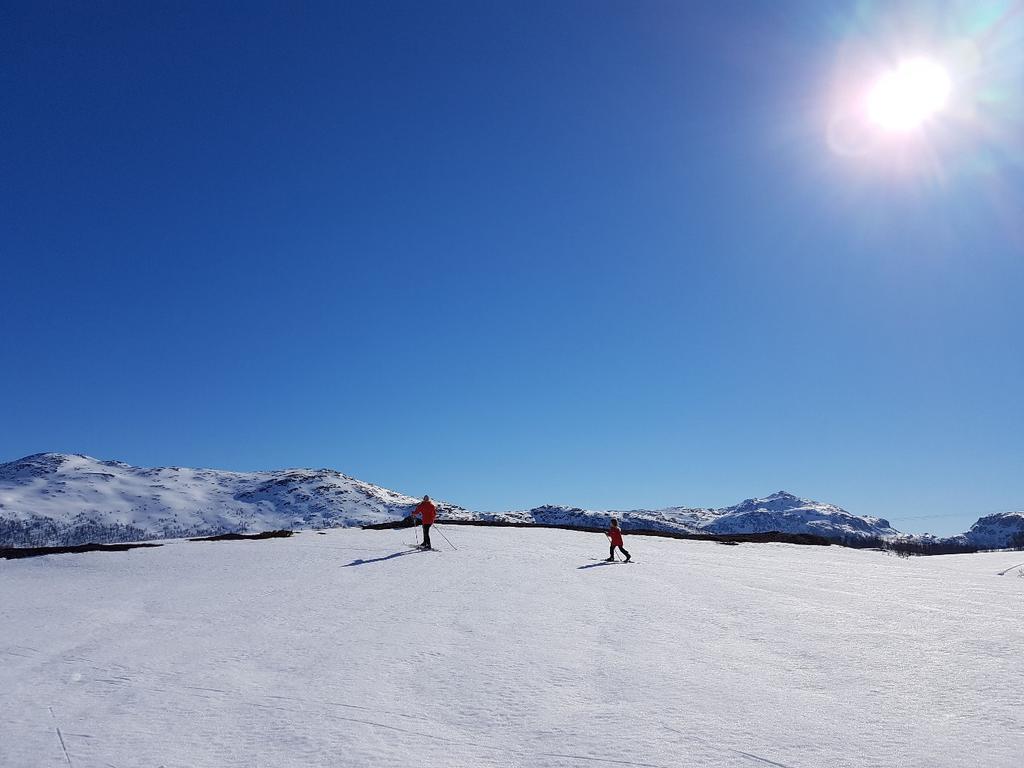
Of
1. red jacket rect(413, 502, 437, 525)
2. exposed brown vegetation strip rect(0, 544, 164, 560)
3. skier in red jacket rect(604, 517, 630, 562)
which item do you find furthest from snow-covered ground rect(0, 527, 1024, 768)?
exposed brown vegetation strip rect(0, 544, 164, 560)

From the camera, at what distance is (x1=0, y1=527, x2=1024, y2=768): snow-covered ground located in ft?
17.4

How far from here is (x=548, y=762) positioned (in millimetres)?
5035

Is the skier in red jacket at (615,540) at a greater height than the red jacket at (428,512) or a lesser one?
lesser

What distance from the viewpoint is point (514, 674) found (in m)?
7.36

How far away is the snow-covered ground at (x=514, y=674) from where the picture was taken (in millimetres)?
5312

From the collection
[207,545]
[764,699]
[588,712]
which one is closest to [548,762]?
[588,712]

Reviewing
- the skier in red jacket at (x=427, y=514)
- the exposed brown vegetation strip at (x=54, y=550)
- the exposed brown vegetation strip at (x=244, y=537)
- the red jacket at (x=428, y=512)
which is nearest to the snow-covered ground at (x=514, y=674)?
the skier in red jacket at (x=427, y=514)

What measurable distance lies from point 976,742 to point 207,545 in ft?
80.9

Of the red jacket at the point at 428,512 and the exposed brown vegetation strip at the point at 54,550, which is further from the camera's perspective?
the exposed brown vegetation strip at the point at 54,550

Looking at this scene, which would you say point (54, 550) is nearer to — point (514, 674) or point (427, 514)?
point (427, 514)

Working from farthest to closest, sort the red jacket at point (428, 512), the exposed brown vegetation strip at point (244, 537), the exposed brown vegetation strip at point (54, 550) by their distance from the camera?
the exposed brown vegetation strip at point (244, 537) → the exposed brown vegetation strip at point (54, 550) → the red jacket at point (428, 512)

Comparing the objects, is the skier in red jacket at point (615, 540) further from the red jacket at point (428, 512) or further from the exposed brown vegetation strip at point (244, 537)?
the exposed brown vegetation strip at point (244, 537)

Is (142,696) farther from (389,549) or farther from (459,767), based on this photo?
(389,549)

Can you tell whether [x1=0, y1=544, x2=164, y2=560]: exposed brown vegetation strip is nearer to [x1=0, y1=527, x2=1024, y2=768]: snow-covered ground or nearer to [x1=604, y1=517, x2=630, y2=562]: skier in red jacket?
[x1=0, y1=527, x2=1024, y2=768]: snow-covered ground
